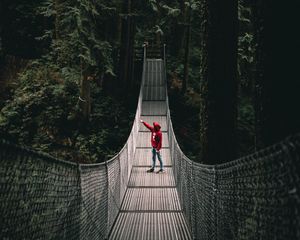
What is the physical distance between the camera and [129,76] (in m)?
12.4

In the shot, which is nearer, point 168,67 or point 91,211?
point 91,211

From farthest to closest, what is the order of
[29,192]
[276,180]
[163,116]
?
1. [163,116]
2. [29,192]
3. [276,180]

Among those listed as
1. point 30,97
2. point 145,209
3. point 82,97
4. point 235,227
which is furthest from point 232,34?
point 30,97

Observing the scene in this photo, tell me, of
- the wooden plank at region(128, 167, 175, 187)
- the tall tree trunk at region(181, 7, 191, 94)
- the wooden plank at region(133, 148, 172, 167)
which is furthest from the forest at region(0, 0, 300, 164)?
the wooden plank at region(128, 167, 175, 187)

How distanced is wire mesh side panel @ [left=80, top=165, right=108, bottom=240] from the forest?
4.12 feet

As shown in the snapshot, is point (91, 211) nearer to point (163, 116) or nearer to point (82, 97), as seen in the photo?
point (82, 97)

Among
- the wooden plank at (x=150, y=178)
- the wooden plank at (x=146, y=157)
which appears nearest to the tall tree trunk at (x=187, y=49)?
the wooden plank at (x=146, y=157)

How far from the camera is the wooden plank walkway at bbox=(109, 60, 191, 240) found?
3.84 meters

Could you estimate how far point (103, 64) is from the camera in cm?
873

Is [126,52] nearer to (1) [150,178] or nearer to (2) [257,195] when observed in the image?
(1) [150,178]

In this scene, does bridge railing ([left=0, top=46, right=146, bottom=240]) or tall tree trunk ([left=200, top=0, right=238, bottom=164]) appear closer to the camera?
bridge railing ([left=0, top=46, right=146, bottom=240])

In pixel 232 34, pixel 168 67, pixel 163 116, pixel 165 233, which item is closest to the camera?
pixel 232 34

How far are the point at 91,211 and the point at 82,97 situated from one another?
22.1 feet

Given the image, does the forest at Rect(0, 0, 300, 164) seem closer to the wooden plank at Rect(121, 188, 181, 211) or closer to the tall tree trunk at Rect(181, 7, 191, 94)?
the tall tree trunk at Rect(181, 7, 191, 94)
